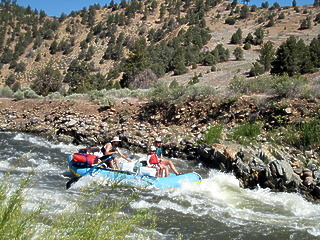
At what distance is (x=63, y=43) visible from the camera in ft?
204

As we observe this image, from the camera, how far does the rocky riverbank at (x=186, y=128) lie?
8.35m

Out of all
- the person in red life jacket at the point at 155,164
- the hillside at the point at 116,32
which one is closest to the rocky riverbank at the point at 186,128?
the person in red life jacket at the point at 155,164

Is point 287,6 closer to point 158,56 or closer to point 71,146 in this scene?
point 158,56

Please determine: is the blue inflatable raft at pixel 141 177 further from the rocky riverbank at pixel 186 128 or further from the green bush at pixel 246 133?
the green bush at pixel 246 133

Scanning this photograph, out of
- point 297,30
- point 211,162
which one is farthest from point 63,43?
point 211,162

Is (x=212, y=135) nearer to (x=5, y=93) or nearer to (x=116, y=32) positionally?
(x=5, y=93)

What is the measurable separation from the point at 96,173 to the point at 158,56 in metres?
34.1

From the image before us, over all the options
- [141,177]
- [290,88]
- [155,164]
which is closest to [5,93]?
[155,164]

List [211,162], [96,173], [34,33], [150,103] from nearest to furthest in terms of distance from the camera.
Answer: [96,173] < [211,162] < [150,103] < [34,33]

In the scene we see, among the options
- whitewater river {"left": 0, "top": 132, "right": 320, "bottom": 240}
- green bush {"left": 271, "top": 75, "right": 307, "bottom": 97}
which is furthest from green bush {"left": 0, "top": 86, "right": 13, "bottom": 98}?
green bush {"left": 271, "top": 75, "right": 307, "bottom": 97}

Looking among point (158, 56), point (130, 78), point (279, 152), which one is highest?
point (158, 56)

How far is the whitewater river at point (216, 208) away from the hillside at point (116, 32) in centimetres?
Result: 2861

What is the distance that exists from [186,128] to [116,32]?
5552cm

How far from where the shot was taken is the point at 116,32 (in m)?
64.4
